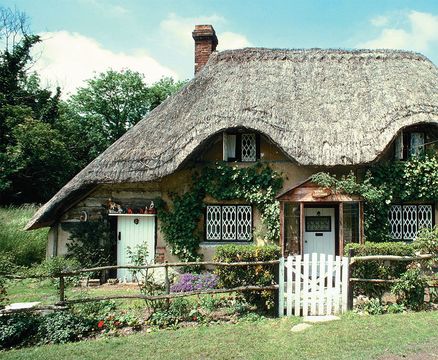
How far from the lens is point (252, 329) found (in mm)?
6727

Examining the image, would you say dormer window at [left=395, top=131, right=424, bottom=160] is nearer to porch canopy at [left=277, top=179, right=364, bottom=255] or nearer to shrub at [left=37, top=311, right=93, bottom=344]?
porch canopy at [left=277, top=179, right=364, bottom=255]

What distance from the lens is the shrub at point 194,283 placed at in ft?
32.2

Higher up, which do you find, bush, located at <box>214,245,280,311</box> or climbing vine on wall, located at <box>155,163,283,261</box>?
climbing vine on wall, located at <box>155,163,283,261</box>

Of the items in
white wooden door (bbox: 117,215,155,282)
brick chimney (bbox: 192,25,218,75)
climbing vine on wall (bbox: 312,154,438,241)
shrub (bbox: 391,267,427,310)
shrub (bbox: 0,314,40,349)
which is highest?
brick chimney (bbox: 192,25,218,75)

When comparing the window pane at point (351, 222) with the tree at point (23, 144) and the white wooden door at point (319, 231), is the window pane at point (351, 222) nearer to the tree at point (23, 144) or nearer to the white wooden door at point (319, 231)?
the white wooden door at point (319, 231)

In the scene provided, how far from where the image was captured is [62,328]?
6.89 m

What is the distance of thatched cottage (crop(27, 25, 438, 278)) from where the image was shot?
11.3 m

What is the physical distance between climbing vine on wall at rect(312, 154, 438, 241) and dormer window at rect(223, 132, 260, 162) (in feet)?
7.61

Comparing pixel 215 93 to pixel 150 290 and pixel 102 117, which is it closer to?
pixel 150 290

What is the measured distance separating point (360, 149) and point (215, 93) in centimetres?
474

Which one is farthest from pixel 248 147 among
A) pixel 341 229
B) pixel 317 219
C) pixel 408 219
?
pixel 408 219

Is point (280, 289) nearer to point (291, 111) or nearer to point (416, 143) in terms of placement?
point (291, 111)

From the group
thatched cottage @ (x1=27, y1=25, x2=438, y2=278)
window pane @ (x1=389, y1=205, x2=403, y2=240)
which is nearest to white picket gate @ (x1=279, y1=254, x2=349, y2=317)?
thatched cottage @ (x1=27, y1=25, x2=438, y2=278)

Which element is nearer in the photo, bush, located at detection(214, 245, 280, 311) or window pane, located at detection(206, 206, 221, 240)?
bush, located at detection(214, 245, 280, 311)
